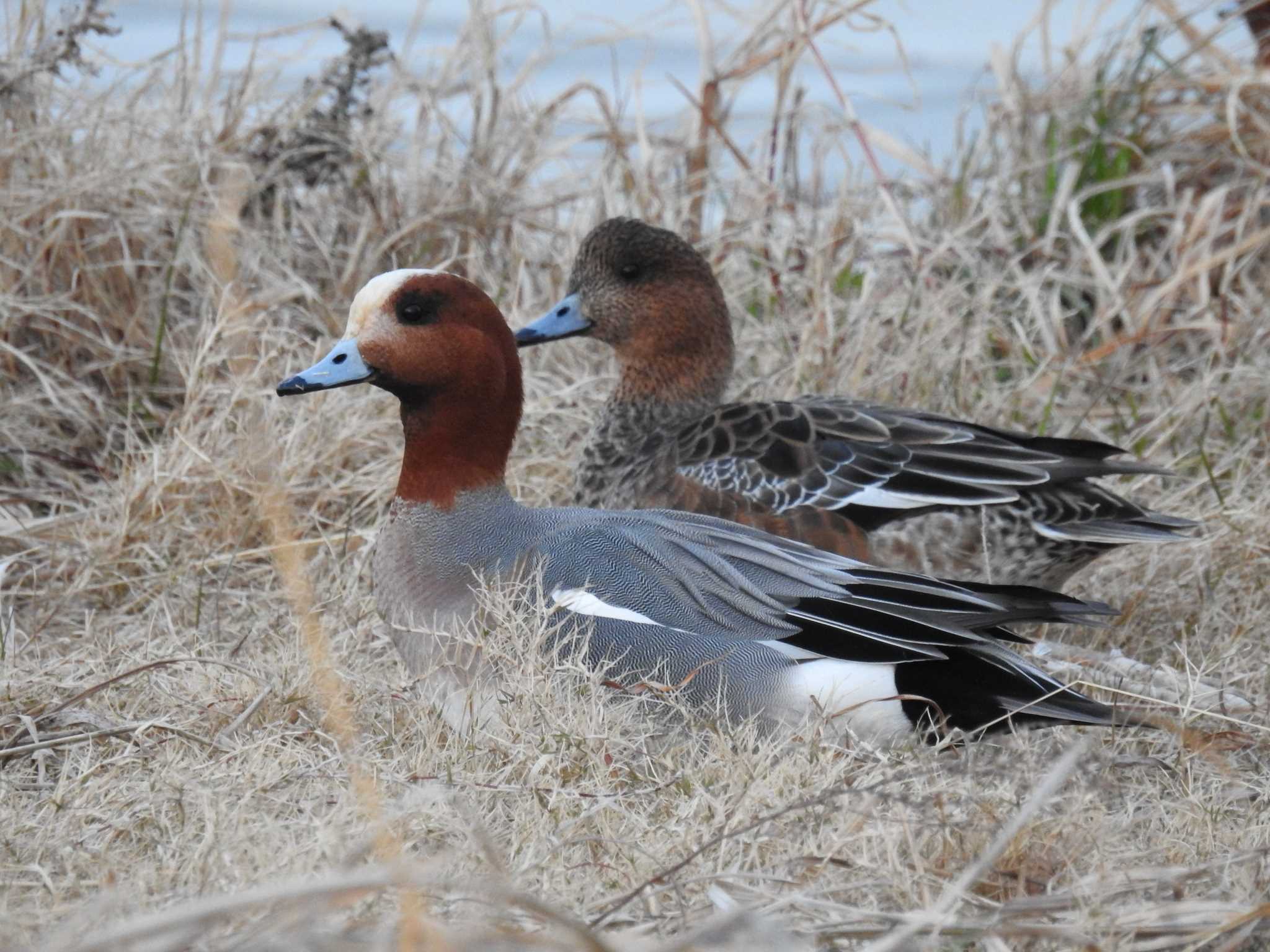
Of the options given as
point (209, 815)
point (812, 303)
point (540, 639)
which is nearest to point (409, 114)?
point (812, 303)

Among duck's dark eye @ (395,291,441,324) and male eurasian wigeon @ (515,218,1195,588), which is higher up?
duck's dark eye @ (395,291,441,324)

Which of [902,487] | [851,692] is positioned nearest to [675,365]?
[902,487]

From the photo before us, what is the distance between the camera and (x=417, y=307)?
9.92 ft

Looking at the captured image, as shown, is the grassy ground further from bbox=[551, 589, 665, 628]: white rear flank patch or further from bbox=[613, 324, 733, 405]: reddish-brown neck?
bbox=[613, 324, 733, 405]: reddish-brown neck

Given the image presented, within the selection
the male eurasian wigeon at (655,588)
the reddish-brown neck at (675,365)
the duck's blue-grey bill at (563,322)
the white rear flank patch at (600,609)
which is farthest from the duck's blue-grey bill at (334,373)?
the reddish-brown neck at (675,365)

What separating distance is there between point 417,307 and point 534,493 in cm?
106

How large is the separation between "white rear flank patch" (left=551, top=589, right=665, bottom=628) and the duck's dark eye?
2.06 ft

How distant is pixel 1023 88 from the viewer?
5262mm

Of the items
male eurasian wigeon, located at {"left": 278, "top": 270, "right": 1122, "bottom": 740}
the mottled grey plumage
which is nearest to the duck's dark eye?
male eurasian wigeon, located at {"left": 278, "top": 270, "right": 1122, "bottom": 740}

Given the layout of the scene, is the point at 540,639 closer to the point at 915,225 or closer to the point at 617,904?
the point at 617,904

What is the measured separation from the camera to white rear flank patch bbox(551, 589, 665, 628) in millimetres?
2730

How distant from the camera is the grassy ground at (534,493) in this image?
1.89m

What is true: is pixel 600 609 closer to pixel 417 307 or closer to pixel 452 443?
pixel 452 443

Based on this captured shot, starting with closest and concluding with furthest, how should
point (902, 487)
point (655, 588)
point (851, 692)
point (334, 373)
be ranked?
point (851, 692), point (655, 588), point (334, 373), point (902, 487)
